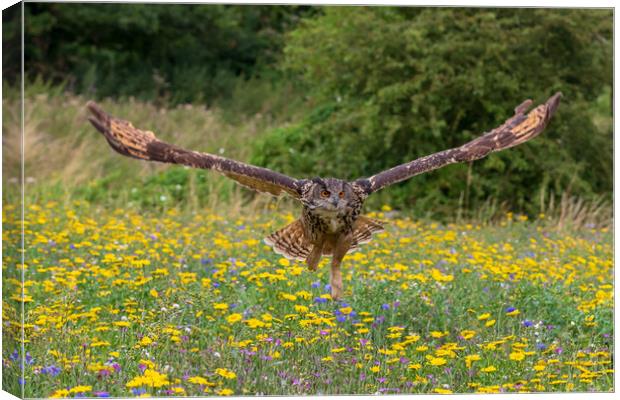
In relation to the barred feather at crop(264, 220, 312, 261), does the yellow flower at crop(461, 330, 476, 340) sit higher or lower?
lower

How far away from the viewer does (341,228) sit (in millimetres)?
5066

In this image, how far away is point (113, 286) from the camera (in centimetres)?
564

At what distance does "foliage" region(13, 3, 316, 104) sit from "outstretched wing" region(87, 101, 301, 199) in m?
11.2

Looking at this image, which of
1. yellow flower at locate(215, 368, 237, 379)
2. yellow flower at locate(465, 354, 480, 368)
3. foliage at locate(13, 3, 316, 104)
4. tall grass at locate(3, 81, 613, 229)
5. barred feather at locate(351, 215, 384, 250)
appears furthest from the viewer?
foliage at locate(13, 3, 316, 104)

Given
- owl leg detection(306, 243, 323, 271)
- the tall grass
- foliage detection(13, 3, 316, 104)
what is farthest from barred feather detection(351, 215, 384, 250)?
foliage detection(13, 3, 316, 104)

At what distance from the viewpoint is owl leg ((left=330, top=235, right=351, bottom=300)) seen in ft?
16.2

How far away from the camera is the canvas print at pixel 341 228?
4777 millimetres

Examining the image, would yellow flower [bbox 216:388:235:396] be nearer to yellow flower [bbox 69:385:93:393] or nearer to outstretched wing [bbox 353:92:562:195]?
yellow flower [bbox 69:385:93:393]

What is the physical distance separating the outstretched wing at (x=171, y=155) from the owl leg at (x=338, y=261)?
0.30m

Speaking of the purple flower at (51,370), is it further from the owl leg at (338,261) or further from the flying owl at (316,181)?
the owl leg at (338,261)

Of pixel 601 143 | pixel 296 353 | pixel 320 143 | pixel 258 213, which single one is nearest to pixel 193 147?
pixel 320 143

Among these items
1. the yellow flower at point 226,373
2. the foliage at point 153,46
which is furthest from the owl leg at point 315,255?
the foliage at point 153,46

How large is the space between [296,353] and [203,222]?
3.28 meters

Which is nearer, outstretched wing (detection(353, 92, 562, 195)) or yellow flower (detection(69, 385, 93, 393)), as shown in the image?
yellow flower (detection(69, 385, 93, 393))
